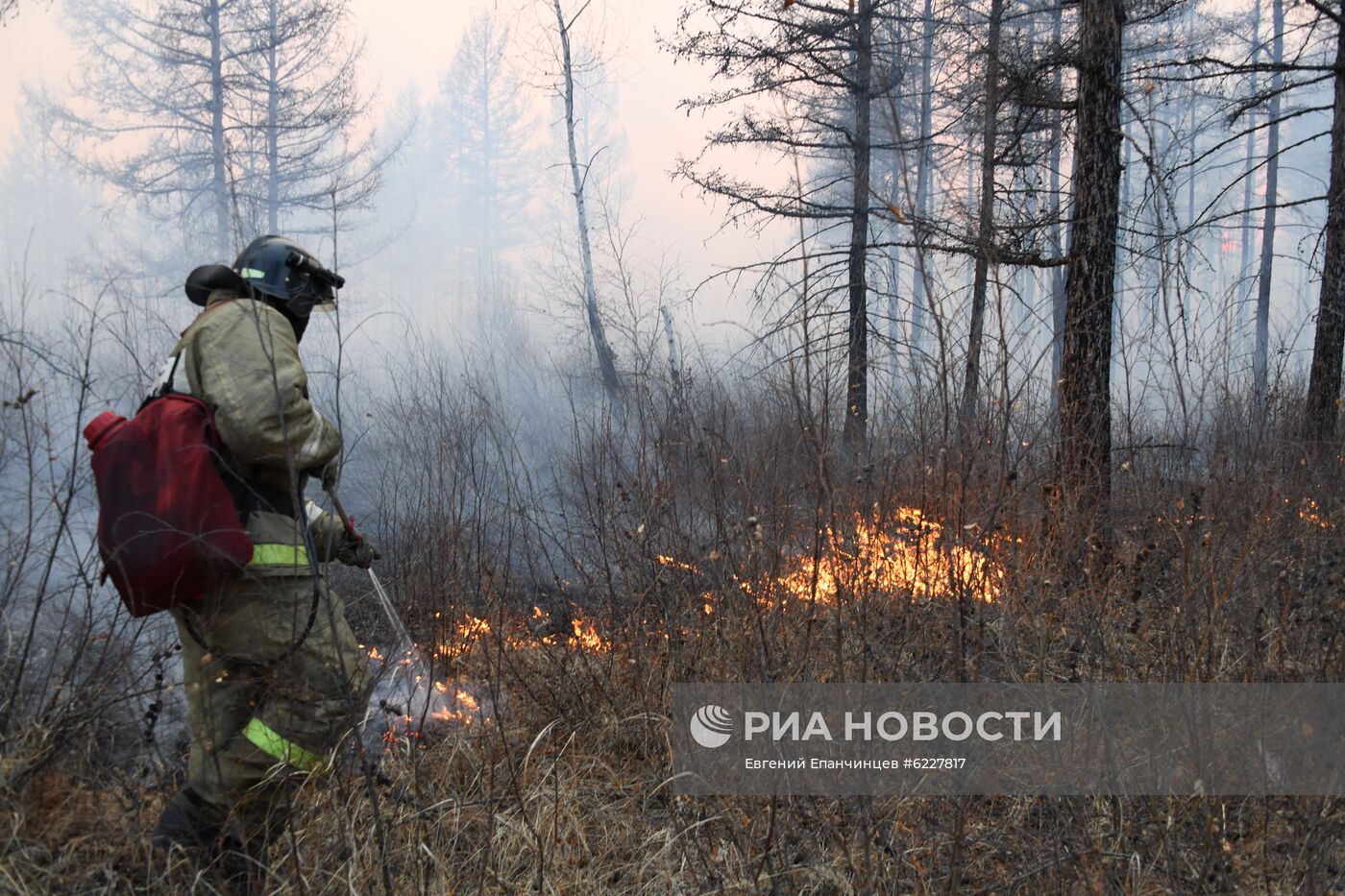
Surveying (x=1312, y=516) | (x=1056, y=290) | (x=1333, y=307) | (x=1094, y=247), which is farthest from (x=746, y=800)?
(x=1333, y=307)

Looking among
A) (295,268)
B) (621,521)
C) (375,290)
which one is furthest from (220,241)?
(295,268)

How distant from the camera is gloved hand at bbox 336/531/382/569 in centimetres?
282

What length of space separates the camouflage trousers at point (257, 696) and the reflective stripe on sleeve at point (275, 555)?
5cm

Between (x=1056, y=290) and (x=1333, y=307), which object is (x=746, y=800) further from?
(x=1333, y=307)

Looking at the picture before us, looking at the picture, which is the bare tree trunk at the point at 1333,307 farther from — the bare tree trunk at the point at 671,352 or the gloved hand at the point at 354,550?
the gloved hand at the point at 354,550

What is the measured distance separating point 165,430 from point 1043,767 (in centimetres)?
270

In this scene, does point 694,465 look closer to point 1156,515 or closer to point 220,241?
point 1156,515

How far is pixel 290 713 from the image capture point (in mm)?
2301

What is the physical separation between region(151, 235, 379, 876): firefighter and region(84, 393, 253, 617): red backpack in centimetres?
8

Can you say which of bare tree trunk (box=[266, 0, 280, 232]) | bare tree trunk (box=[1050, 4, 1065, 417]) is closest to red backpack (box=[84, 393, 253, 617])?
bare tree trunk (box=[1050, 4, 1065, 417])

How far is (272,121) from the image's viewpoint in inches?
666

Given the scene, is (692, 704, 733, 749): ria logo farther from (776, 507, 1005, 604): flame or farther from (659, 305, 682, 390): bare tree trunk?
(659, 305, 682, 390): bare tree trunk

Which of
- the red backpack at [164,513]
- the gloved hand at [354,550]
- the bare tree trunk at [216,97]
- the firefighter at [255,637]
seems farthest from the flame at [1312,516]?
the bare tree trunk at [216,97]

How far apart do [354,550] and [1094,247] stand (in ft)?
15.4
